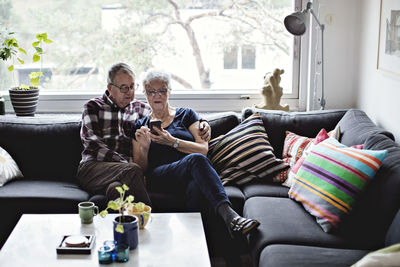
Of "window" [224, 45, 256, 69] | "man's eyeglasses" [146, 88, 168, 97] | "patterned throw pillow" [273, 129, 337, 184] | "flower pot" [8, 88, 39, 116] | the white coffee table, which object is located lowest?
the white coffee table

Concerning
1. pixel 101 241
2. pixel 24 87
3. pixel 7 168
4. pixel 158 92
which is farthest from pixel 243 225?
pixel 24 87

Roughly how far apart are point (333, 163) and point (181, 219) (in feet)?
2.69

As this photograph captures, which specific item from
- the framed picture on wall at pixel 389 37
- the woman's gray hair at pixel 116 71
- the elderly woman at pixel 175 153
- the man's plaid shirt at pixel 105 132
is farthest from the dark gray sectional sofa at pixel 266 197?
the woman's gray hair at pixel 116 71

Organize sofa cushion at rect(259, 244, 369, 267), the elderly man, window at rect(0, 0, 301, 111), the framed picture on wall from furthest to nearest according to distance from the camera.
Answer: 1. window at rect(0, 0, 301, 111)
2. the elderly man
3. the framed picture on wall
4. sofa cushion at rect(259, 244, 369, 267)

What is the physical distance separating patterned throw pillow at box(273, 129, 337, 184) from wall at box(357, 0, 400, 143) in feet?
1.21

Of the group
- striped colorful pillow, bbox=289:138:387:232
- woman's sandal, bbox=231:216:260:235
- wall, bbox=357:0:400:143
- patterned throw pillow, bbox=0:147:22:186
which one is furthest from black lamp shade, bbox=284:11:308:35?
patterned throw pillow, bbox=0:147:22:186

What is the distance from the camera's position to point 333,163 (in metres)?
2.62

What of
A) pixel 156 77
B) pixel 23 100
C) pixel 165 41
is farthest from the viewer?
pixel 165 41

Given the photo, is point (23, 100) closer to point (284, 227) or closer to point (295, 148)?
point (295, 148)

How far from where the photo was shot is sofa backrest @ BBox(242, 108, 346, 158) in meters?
3.43

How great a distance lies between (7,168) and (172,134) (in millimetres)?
1074

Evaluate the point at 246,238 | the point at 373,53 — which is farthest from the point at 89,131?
the point at 373,53

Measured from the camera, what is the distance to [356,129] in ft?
9.88

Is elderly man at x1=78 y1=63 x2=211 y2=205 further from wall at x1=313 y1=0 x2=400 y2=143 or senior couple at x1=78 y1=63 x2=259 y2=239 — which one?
wall at x1=313 y1=0 x2=400 y2=143
